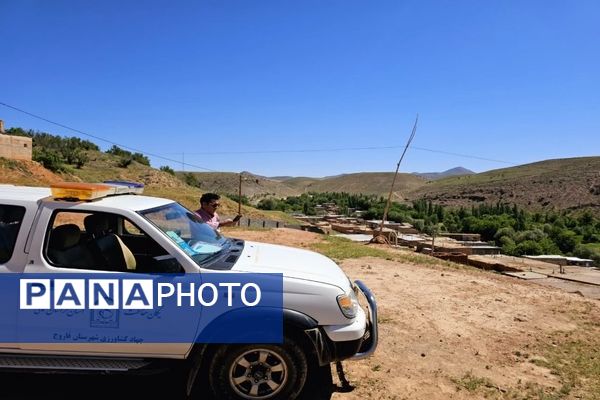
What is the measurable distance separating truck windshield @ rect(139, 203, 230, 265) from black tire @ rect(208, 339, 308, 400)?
29.7 inches

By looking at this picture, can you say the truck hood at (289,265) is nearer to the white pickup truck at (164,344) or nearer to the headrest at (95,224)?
the white pickup truck at (164,344)

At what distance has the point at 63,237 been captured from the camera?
345cm

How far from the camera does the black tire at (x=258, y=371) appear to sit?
325 centimetres

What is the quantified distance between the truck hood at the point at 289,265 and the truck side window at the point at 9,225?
1.65 metres

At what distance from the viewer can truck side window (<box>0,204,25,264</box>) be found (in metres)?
3.30

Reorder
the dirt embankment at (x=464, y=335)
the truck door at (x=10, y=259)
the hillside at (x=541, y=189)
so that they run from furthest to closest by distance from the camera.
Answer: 1. the hillside at (x=541, y=189)
2. the dirt embankment at (x=464, y=335)
3. the truck door at (x=10, y=259)

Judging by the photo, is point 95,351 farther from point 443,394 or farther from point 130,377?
point 443,394

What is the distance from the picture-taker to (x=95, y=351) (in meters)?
3.18

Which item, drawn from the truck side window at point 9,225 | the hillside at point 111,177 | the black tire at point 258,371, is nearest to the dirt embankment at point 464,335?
the black tire at point 258,371

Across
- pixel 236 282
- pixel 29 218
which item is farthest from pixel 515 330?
pixel 29 218

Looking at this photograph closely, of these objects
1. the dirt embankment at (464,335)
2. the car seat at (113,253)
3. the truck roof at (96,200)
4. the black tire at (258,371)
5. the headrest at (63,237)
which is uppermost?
the truck roof at (96,200)

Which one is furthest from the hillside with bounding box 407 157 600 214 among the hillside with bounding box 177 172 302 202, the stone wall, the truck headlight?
the truck headlight

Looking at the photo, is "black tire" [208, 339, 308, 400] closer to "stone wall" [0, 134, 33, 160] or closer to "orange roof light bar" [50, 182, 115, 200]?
"orange roof light bar" [50, 182, 115, 200]

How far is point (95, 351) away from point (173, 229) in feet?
A: 3.56
